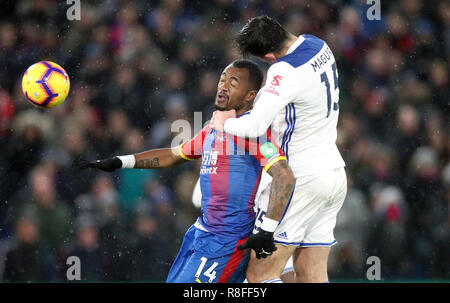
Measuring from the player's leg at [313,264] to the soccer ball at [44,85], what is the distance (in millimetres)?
2341

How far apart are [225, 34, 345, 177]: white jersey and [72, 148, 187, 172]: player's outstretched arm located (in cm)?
75

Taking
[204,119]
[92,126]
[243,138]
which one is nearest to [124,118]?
[92,126]

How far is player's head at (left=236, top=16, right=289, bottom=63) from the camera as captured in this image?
3734 millimetres

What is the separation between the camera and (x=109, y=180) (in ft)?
21.4

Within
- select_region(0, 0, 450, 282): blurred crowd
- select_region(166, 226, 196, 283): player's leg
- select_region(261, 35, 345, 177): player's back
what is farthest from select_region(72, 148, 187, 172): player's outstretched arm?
select_region(0, 0, 450, 282): blurred crowd

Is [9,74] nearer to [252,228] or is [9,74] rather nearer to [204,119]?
[204,119]

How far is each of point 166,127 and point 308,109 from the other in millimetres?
3317

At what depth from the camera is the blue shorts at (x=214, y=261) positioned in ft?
12.2

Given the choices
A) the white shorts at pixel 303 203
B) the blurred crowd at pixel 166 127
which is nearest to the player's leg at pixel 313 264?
the white shorts at pixel 303 203

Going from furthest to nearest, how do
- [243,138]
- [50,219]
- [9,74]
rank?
[9,74] → [50,219] → [243,138]

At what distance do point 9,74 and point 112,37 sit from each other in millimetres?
1249

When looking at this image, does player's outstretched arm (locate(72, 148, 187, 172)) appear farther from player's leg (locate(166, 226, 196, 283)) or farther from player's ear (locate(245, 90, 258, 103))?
player's ear (locate(245, 90, 258, 103))

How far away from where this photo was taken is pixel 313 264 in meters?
3.92

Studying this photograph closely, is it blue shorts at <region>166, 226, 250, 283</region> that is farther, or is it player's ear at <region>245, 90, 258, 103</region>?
player's ear at <region>245, 90, 258, 103</region>
